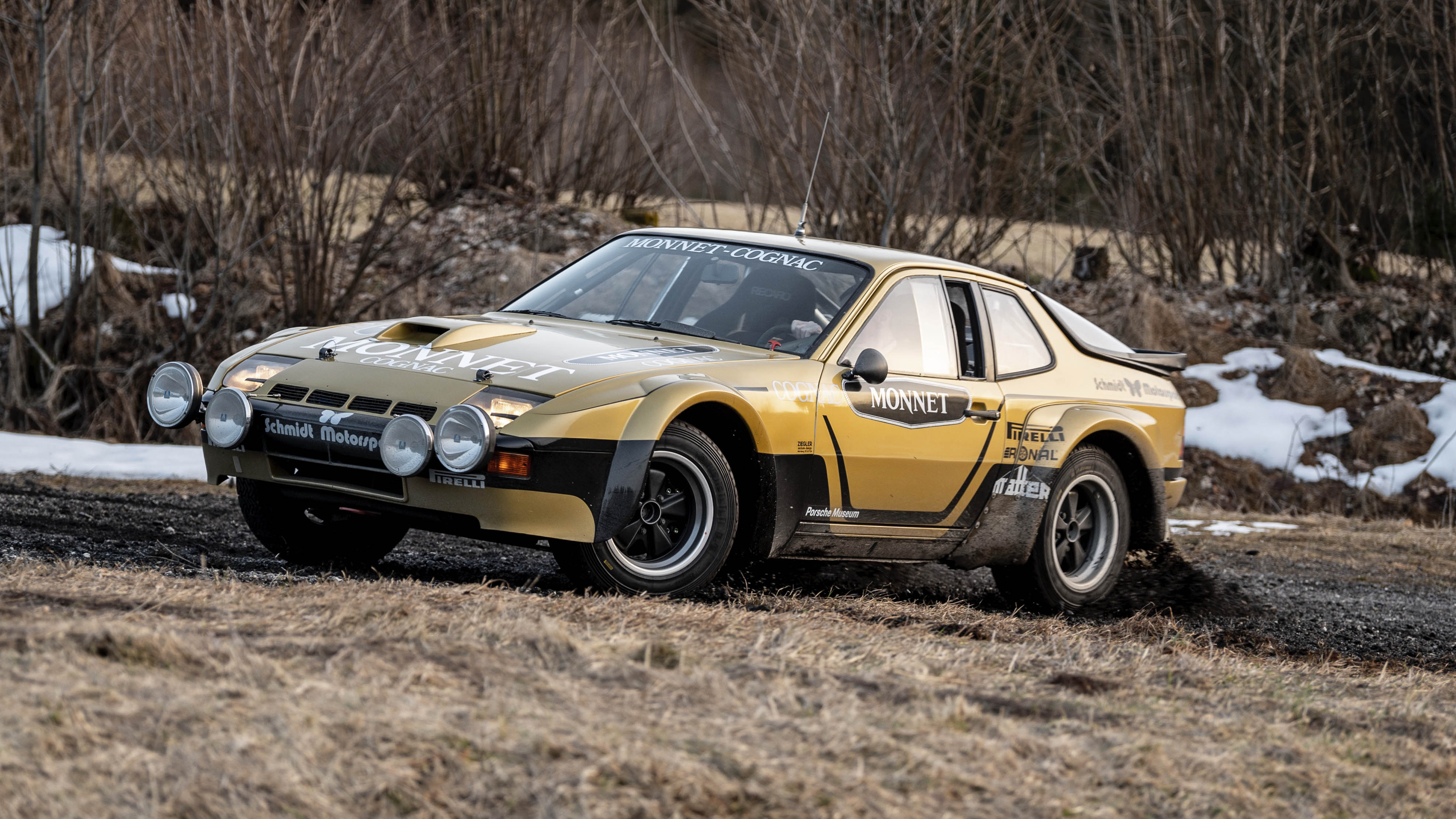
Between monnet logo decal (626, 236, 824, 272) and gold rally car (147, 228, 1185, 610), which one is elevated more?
monnet logo decal (626, 236, 824, 272)

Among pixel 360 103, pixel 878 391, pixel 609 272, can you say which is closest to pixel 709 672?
pixel 878 391

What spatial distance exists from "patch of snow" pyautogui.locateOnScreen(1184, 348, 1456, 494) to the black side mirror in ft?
30.4

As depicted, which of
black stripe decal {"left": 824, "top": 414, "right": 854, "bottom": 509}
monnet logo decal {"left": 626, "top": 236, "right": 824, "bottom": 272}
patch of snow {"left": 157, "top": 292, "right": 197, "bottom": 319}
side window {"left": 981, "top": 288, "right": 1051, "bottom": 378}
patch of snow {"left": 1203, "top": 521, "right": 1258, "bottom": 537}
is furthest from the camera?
patch of snow {"left": 157, "top": 292, "right": 197, "bottom": 319}

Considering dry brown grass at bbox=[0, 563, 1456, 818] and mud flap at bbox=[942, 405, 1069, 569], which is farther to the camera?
mud flap at bbox=[942, 405, 1069, 569]

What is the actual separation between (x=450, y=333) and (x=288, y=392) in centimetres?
64

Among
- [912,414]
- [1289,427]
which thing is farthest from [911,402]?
[1289,427]

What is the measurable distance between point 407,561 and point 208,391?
1.46 metres

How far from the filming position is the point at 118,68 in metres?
14.0

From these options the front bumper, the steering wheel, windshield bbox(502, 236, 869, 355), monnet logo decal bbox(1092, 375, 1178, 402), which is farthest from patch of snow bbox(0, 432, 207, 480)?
monnet logo decal bbox(1092, 375, 1178, 402)

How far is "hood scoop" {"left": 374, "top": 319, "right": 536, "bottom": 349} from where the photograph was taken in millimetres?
5727

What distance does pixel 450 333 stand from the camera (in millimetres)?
5789

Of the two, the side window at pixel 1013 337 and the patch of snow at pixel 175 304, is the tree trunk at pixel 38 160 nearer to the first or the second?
the patch of snow at pixel 175 304

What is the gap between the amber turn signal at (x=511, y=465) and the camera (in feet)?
16.8

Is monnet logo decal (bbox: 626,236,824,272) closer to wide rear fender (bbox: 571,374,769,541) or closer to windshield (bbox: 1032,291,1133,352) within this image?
wide rear fender (bbox: 571,374,769,541)
